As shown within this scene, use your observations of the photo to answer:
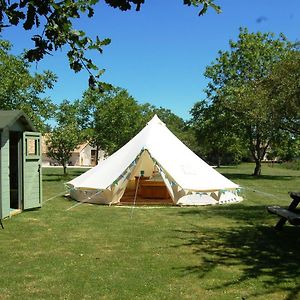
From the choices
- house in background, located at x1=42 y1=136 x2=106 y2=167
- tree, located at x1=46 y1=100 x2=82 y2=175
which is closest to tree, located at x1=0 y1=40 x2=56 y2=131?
tree, located at x1=46 y1=100 x2=82 y2=175

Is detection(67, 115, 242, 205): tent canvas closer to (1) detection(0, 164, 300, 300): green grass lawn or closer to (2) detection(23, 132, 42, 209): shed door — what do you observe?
(1) detection(0, 164, 300, 300): green grass lawn

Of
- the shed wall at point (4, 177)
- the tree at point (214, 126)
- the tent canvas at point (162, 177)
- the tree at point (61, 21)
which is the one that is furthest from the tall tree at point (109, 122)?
the tree at point (61, 21)

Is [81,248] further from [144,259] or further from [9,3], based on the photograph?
[9,3]

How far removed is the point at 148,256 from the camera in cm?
727

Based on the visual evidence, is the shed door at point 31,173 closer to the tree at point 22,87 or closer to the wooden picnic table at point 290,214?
the wooden picnic table at point 290,214

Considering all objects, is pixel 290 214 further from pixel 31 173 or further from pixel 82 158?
pixel 82 158

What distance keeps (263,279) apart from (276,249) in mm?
1936

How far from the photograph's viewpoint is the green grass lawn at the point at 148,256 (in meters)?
5.55

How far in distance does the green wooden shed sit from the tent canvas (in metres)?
2.16

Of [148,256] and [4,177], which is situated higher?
[4,177]

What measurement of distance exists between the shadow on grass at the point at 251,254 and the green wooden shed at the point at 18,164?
4.63 meters

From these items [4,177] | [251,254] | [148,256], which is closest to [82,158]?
[4,177]

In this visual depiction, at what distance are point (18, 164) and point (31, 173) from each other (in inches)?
19.0

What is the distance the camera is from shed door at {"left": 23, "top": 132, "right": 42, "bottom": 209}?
12.0 metres
